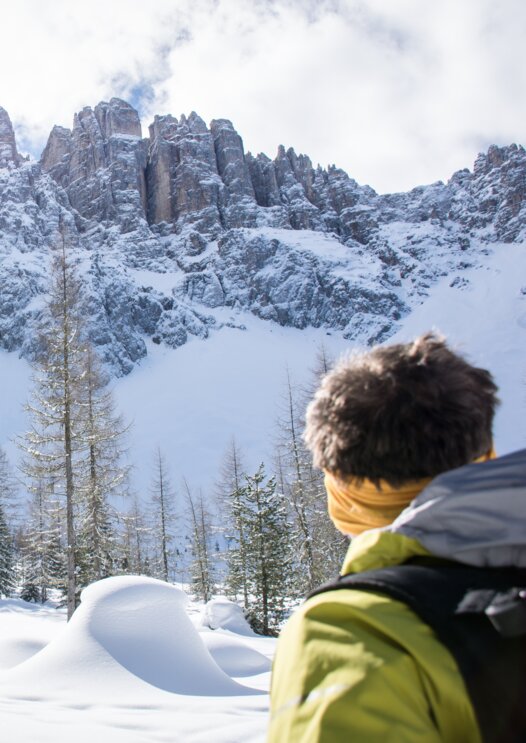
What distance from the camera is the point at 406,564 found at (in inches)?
33.5

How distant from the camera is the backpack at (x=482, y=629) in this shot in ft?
2.34

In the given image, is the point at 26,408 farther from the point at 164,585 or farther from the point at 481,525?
the point at 481,525

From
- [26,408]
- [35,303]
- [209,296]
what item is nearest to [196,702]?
[26,408]

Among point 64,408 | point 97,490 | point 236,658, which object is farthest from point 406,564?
point 97,490

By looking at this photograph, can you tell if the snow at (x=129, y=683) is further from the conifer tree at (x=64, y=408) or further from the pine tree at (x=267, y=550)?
the pine tree at (x=267, y=550)

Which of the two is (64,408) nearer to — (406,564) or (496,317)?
(406,564)

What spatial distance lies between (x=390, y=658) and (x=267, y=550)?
16.6m

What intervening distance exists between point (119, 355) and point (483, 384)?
79.1m

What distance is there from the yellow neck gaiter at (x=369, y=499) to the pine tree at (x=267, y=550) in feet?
52.5

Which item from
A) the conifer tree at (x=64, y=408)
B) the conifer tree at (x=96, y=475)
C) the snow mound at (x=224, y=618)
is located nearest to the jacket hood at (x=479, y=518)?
the conifer tree at (x=64, y=408)

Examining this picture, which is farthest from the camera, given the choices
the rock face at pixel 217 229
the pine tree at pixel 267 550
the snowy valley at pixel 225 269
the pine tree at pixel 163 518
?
the rock face at pixel 217 229

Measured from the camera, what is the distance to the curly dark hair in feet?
3.49

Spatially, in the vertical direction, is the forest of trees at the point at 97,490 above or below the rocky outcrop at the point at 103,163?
below

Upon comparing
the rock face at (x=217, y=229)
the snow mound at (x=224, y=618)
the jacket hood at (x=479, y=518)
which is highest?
the rock face at (x=217, y=229)
